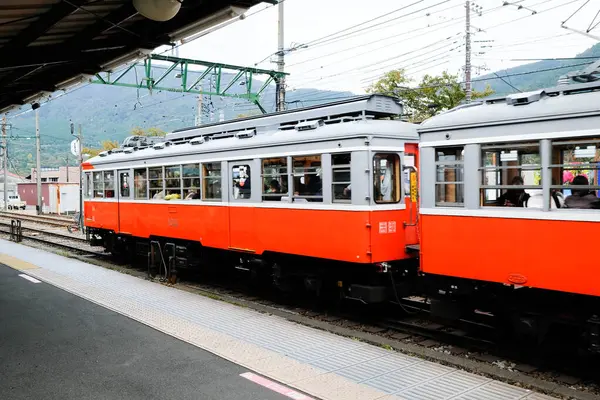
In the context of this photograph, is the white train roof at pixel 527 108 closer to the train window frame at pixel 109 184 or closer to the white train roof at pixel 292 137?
the white train roof at pixel 292 137

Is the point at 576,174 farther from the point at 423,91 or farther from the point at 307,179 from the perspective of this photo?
the point at 423,91

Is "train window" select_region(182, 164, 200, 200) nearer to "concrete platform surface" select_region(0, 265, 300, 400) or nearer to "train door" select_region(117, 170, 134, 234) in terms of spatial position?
"train door" select_region(117, 170, 134, 234)

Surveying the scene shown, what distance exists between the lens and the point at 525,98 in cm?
665

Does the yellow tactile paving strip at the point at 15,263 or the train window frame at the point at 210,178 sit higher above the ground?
the train window frame at the point at 210,178

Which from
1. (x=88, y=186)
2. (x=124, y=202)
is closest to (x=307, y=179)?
(x=124, y=202)

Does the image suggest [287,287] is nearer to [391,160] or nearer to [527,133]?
[391,160]

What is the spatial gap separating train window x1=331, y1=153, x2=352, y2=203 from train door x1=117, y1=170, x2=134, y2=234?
747cm

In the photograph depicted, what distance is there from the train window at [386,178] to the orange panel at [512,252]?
1.06 m

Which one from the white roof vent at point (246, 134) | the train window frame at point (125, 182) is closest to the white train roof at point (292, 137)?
the white roof vent at point (246, 134)

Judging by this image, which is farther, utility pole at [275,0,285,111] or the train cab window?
utility pole at [275,0,285,111]

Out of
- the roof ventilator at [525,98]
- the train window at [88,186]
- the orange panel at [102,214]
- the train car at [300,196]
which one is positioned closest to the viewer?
the roof ventilator at [525,98]

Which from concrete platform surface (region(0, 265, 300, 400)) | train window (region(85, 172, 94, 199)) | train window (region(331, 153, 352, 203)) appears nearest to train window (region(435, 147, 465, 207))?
train window (region(331, 153, 352, 203))

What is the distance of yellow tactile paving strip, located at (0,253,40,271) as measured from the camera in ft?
47.1

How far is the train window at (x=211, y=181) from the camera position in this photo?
36.9ft
